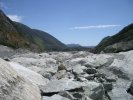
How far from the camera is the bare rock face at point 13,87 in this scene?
6.35 meters

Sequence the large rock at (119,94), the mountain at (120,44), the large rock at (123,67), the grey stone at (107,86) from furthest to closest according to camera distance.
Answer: the mountain at (120,44)
the large rock at (123,67)
the grey stone at (107,86)
the large rock at (119,94)

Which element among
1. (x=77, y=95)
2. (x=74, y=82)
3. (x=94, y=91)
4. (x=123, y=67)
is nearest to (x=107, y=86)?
(x=94, y=91)

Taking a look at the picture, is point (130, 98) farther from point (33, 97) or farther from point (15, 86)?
point (15, 86)

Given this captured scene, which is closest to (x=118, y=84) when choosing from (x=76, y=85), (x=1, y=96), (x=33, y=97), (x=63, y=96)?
(x=76, y=85)

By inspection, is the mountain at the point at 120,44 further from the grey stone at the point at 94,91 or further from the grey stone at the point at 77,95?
the grey stone at the point at 77,95

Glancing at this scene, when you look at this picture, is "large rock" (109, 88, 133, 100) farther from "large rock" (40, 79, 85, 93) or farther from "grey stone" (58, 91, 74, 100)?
"grey stone" (58, 91, 74, 100)

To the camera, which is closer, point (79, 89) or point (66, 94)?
point (66, 94)

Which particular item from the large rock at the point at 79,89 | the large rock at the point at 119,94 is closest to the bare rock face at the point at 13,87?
the large rock at the point at 79,89

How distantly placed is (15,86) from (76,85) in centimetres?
280

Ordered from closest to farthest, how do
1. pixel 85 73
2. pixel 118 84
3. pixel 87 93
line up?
pixel 87 93, pixel 118 84, pixel 85 73

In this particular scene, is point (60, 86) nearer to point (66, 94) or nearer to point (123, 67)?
point (66, 94)

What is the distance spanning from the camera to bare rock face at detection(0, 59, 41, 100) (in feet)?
20.8

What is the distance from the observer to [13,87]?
6754 millimetres

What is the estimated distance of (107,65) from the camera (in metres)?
13.0
